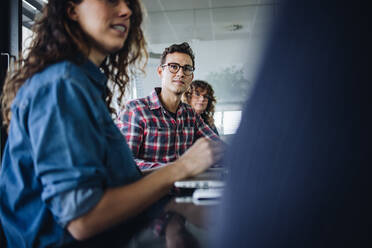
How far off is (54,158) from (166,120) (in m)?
1.40

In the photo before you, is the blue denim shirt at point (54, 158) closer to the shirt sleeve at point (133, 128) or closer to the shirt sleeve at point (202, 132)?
the shirt sleeve at point (133, 128)

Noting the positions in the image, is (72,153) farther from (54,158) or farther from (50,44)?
(50,44)

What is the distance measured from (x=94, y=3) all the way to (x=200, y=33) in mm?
4859

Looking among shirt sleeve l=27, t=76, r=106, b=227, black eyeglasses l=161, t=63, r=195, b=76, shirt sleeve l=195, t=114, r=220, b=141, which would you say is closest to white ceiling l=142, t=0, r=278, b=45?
black eyeglasses l=161, t=63, r=195, b=76

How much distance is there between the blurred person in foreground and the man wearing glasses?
122 cm

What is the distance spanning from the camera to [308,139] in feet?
0.71

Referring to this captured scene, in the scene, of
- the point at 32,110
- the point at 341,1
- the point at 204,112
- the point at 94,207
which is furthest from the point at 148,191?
the point at 204,112

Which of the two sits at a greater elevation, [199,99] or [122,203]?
[199,99]

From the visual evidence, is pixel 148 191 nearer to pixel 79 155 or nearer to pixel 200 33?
pixel 79 155

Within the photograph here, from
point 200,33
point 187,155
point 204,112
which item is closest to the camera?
point 187,155

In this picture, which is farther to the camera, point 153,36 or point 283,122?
point 153,36

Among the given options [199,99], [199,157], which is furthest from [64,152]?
[199,99]

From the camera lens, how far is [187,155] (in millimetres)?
555

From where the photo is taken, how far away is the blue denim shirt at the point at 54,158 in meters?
0.43
